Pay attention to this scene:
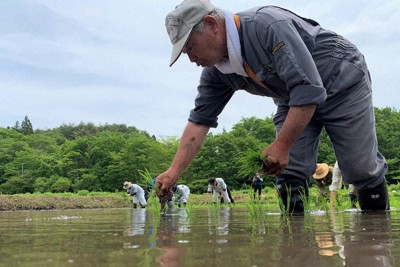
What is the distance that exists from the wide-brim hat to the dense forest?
4552 centimetres

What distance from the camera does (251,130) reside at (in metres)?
60.7

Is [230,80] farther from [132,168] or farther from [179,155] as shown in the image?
[132,168]

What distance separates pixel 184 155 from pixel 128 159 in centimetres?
5542

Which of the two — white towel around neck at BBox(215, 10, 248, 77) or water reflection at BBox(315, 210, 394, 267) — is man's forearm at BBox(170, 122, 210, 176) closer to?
white towel around neck at BBox(215, 10, 248, 77)

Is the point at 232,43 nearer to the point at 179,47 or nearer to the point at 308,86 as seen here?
the point at 179,47

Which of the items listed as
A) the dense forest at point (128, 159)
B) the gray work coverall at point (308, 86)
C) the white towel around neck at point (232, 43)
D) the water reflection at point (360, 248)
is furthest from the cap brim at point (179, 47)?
the dense forest at point (128, 159)

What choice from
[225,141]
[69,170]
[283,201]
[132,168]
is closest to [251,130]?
[225,141]

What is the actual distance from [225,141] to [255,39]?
51.1m

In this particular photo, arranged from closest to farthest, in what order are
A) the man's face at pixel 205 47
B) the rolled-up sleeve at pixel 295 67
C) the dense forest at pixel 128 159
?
the rolled-up sleeve at pixel 295 67 < the man's face at pixel 205 47 < the dense forest at pixel 128 159

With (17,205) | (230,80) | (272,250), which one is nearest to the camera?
(272,250)

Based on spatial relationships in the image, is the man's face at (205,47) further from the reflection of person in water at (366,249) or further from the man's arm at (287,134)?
the reflection of person in water at (366,249)

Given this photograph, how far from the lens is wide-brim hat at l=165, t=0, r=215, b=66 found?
249 centimetres

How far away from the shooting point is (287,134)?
2.45 meters

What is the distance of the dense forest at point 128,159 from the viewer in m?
51.8
